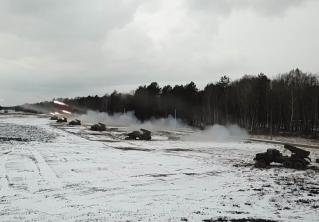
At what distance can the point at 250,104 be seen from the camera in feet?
273

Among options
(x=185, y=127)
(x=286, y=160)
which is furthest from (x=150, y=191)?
(x=185, y=127)

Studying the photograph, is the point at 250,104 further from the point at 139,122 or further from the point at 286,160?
the point at 286,160

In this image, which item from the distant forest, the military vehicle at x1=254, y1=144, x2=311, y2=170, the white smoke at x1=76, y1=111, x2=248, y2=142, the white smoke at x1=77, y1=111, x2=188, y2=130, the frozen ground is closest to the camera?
the frozen ground

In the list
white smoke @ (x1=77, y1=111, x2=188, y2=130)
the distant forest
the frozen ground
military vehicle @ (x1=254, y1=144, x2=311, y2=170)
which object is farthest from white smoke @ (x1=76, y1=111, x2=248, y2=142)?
the frozen ground

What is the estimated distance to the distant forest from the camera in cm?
7519

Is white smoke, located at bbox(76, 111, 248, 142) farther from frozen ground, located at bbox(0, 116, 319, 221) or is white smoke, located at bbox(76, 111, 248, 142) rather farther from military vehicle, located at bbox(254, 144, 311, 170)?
frozen ground, located at bbox(0, 116, 319, 221)

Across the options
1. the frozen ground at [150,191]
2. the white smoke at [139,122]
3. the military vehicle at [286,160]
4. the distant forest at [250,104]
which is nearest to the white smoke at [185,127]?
the white smoke at [139,122]

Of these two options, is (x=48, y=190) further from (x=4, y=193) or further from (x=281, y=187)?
(x=281, y=187)

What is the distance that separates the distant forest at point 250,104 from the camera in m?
75.2

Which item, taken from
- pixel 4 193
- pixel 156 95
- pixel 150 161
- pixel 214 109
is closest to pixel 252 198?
pixel 4 193

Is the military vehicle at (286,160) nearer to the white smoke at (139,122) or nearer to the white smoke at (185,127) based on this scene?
the white smoke at (185,127)

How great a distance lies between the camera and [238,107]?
9019 centimetres

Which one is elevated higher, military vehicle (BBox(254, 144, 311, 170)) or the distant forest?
the distant forest

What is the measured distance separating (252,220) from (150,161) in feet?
53.7
